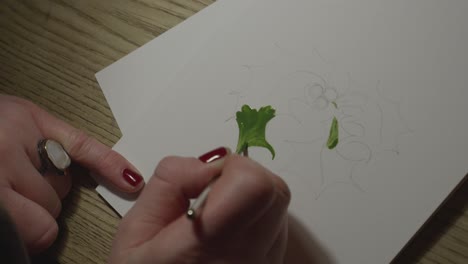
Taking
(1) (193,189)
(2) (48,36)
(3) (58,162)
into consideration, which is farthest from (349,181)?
(2) (48,36)

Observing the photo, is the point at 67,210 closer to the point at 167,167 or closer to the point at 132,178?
the point at 132,178

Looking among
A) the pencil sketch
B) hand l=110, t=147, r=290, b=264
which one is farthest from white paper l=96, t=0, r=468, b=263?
hand l=110, t=147, r=290, b=264

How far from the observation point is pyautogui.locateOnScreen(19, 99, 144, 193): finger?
56 centimetres

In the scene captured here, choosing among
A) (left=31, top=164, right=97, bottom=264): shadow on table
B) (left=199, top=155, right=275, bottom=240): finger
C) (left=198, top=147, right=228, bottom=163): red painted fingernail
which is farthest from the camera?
(left=31, top=164, right=97, bottom=264): shadow on table

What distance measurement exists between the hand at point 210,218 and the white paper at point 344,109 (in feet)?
0.35

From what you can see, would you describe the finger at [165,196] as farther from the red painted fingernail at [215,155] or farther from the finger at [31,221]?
the finger at [31,221]

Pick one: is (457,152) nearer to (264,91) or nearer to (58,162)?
(264,91)

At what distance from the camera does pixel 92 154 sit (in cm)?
57

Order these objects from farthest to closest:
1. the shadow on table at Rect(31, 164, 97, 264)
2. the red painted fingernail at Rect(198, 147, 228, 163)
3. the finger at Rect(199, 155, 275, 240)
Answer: the shadow on table at Rect(31, 164, 97, 264)
the red painted fingernail at Rect(198, 147, 228, 163)
the finger at Rect(199, 155, 275, 240)

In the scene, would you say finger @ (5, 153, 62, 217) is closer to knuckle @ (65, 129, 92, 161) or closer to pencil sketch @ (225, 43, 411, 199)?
knuckle @ (65, 129, 92, 161)

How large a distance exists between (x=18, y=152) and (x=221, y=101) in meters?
0.26

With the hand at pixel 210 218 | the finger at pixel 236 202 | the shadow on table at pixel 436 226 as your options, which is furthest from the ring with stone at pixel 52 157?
the shadow on table at pixel 436 226

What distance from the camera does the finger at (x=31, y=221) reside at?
19.8 inches

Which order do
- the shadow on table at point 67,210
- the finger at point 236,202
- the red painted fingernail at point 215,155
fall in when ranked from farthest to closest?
the shadow on table at point 67,210
the red painted fingernail at point 215,155
the finger at point 236,202
